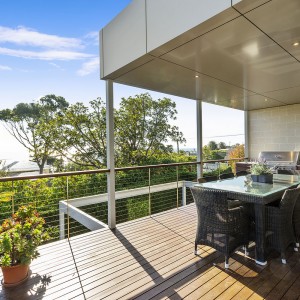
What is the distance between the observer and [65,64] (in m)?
10.4

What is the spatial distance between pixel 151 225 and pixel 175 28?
2.86 m

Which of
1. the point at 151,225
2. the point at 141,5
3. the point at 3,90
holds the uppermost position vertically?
the point at 3,90

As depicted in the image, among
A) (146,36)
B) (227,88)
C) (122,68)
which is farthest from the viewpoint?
(227,88)

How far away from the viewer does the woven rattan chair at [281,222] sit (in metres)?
2.34

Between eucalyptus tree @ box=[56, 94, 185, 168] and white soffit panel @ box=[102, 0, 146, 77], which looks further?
eucalyptus tree @ box=[56, 94, 185, 168]

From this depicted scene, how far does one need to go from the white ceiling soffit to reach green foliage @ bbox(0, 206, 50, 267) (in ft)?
7.60

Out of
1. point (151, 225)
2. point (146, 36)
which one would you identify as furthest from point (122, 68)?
point (151, 225)

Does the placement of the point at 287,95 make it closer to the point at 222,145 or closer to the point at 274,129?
the point at 274,129

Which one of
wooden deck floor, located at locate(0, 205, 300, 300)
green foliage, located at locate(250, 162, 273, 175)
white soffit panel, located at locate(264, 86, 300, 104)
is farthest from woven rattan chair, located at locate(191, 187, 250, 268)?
white soffit panel, located at locate(264, 86, 300, 104)

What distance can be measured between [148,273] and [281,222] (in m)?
1.47

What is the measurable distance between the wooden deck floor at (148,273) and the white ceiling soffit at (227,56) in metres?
2.38

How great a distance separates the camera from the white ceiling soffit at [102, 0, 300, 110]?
6.68ft

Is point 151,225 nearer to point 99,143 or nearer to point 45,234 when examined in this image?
point 45,234

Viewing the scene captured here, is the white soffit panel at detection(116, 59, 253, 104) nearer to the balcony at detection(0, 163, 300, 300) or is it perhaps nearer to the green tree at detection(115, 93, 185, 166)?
the balcony at detection(0, 163, 300, 300)
